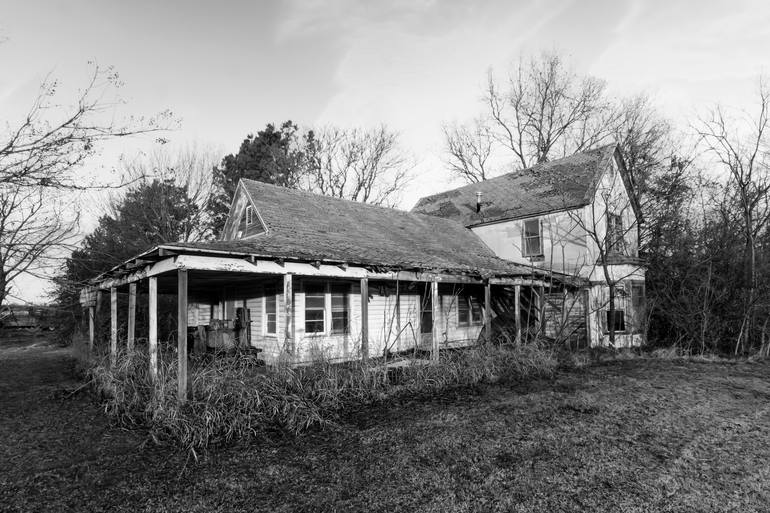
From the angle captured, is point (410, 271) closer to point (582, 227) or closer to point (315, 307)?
point (315, 307)

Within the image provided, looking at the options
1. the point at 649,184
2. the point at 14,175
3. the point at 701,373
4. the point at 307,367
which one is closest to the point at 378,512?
the point at 307,367

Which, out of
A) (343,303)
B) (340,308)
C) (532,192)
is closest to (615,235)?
(532,192)

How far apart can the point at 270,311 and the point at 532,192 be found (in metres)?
12.0

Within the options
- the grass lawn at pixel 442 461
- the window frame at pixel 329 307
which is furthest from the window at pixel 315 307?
the grass lawn at pixel 442 461

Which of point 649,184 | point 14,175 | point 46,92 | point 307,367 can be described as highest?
point 649,184

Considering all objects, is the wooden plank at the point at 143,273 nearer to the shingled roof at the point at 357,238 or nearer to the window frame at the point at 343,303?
the shingled roof at the point at 357,238

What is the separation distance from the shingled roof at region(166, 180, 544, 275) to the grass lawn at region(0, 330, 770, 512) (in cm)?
363

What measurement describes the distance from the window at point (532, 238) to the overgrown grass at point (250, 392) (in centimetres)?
870

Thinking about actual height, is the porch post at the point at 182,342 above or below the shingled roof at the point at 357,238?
below

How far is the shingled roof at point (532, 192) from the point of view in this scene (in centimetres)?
1684

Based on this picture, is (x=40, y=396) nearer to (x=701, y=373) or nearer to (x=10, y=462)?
(x=10, y=462)

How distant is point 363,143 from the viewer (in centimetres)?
3319

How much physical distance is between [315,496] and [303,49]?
406 inches

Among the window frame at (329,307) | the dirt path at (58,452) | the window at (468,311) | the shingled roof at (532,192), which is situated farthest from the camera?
the shingled roof at (532,192)
